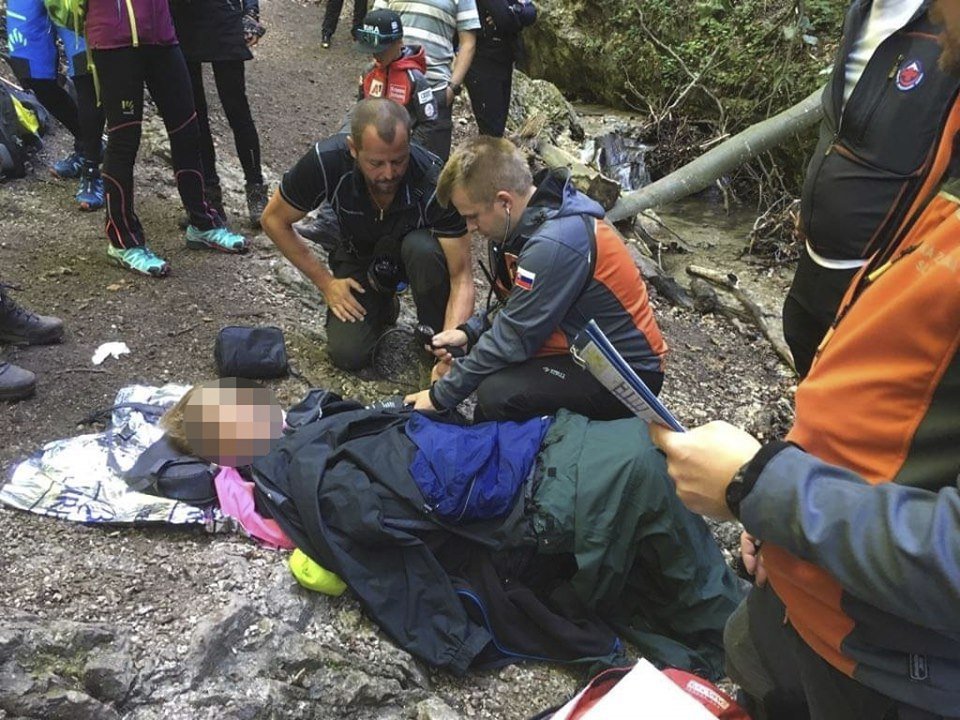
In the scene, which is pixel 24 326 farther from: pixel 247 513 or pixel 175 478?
pixel 247 513

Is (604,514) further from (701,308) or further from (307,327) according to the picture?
(701,308)

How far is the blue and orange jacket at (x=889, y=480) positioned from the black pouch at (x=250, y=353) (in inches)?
114

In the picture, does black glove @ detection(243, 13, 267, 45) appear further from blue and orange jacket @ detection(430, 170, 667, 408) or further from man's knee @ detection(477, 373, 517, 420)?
man's knee @ detection(477, 373, 517, 420)

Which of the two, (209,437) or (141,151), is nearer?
(209,437)

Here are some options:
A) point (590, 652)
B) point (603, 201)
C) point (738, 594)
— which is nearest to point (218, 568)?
point (590, 652)

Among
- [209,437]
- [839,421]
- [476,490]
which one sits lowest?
[209,437]

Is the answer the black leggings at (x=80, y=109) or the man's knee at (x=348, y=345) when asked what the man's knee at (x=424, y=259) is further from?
the black leggings at (x=80, y=109)

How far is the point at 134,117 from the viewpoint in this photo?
392 cm

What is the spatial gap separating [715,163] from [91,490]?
A: 568 centimetres

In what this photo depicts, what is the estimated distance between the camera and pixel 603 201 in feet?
21.6

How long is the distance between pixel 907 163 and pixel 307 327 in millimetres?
3079

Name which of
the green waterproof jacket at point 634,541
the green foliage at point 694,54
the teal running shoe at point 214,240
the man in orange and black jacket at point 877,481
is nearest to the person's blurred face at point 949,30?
the man in orange and black jacket at point 877,481

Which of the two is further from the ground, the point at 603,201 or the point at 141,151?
the point at 603,201

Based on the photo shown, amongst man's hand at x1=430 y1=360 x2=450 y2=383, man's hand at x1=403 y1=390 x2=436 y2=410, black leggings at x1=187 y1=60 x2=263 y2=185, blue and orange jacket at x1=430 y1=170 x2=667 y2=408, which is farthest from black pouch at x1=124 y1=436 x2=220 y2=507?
black leggings at x1=187 y1=60 x2=263 y2=185
